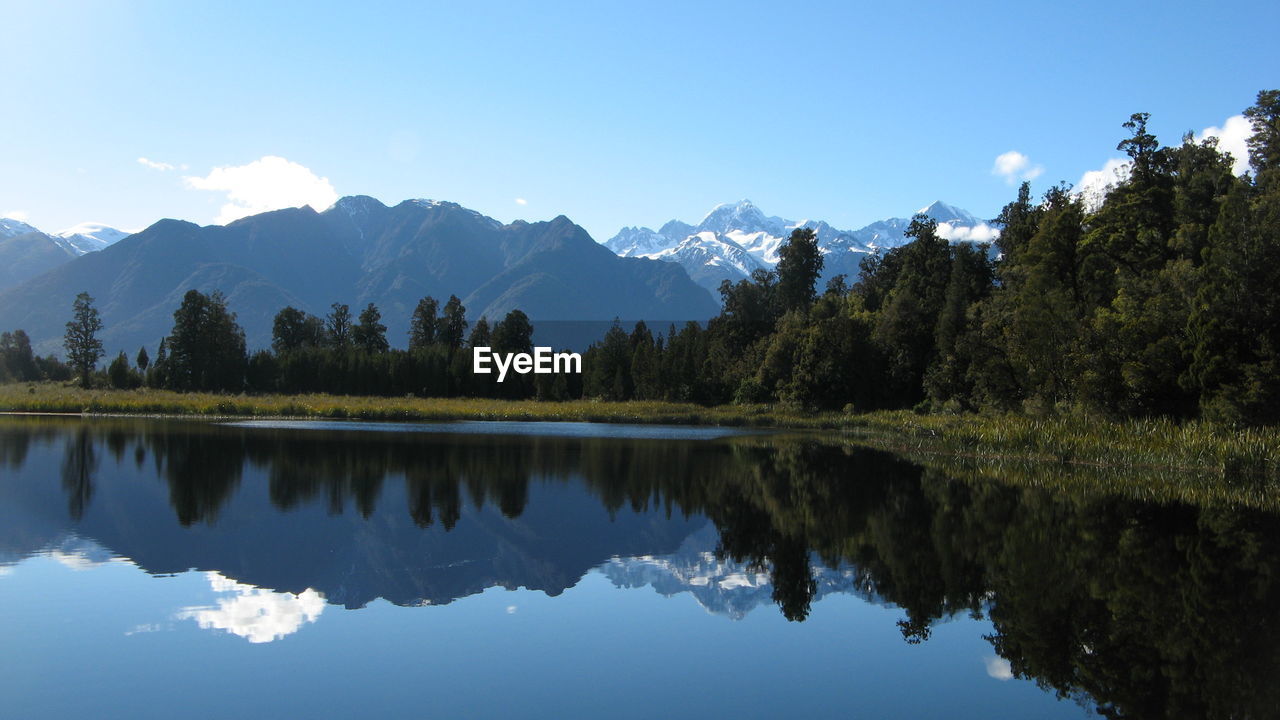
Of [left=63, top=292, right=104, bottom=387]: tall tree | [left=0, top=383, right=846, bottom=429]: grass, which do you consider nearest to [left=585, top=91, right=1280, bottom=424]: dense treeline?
[left=0, top=383, right=846, bottom=429]: grass

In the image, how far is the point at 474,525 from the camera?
62.4 feet

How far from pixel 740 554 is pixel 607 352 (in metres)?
92.5

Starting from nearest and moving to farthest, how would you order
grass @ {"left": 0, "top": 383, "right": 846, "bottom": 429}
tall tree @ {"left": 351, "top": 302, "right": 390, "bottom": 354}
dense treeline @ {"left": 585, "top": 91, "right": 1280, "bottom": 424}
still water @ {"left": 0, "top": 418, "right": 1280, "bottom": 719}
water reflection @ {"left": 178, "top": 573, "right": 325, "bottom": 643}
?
still water @ {"left": 0, "top": 418, "right": 1280, "bottom": 719} < water reflection @ {"left": 178, "top": 573, "right": 325, "bottom": 643} < dense treeline @ {"left": 585, "top": 91, "right": 1280, "bottom": 424} < grass @ {"left": 0, "top": 383, "right": 846, "bottom": 429} < tall tree @ {"left": 351, "top": 302, "right": 390, "bottom": 354}

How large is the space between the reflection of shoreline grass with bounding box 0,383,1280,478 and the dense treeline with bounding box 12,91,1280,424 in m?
2.86

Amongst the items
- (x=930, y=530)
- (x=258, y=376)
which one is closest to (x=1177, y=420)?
(x=930, y=530)

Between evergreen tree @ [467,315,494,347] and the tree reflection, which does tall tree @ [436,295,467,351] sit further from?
the tree reflection

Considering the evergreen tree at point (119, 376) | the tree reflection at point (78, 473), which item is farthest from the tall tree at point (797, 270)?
the tree reflection at point (78, 473)

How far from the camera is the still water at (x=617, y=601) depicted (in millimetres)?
9094

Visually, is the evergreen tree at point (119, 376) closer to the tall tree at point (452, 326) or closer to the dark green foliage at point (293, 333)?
the dark green foliage at point (293, 333)

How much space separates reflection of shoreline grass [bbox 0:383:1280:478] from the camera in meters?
31.0

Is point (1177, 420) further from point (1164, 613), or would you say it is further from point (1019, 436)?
point (1164, 613)

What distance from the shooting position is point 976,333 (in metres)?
58.5

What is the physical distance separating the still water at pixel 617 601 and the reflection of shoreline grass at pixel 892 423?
373 inches

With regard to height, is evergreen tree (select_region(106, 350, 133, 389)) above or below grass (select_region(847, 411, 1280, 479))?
above
